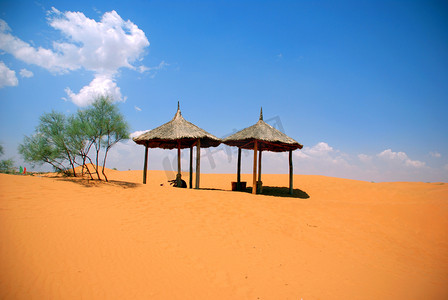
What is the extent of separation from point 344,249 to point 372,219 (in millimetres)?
3156

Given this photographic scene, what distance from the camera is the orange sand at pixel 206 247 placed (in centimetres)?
382

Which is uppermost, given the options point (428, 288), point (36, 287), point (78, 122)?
point (78, 122)

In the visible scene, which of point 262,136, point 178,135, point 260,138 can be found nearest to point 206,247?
point 260,138

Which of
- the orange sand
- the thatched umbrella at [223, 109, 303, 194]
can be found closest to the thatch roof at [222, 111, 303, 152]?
the thatched umbrella at [223, 109, 303, 194]

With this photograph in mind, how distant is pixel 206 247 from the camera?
5395 millimetres

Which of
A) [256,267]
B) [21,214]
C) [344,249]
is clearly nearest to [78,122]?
[21,214]

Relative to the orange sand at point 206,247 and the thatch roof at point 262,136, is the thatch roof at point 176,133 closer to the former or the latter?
the thatch roof at point 262,136

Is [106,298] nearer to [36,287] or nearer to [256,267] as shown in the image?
[36,287]

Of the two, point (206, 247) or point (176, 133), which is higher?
point (176, 133)

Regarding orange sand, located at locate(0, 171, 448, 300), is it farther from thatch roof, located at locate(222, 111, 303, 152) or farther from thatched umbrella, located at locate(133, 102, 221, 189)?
thatch roof, located at locate(222, 111, 303, 152)

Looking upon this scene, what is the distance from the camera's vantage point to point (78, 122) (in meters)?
12.0

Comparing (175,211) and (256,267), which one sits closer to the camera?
(256,267)

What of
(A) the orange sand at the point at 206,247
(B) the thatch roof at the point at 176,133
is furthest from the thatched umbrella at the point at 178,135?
(A) the orange sand at the point at 206,247

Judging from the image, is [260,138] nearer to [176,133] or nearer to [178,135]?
[178,135]
